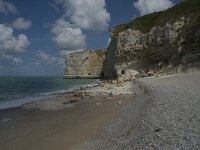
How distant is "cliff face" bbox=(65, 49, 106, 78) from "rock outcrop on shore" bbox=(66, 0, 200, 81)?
38954 mm

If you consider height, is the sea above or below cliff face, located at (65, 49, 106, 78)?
below

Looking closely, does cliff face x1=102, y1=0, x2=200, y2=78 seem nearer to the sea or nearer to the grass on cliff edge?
the grass on cliff edge

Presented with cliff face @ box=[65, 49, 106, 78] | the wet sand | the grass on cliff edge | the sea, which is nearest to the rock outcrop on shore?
the grass on cliff edge

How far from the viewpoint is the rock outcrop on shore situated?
46.4 meters

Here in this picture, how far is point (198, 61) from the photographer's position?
3934 centimetres

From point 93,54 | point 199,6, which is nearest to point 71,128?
point 199,6

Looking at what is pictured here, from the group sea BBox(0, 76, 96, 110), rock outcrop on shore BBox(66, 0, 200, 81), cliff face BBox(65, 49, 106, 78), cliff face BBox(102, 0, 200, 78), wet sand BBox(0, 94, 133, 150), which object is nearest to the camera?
wet sand BBox(0, 94, 133, 150)

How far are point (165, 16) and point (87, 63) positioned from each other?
2382 inches

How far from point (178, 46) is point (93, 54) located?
2740 inches

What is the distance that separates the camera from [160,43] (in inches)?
2263

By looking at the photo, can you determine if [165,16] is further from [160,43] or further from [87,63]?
[87,63]

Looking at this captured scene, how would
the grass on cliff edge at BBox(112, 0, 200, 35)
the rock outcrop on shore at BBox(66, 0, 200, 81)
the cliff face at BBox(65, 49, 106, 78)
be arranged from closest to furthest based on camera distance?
the rock outcrop on shore at BBox(66, 0, 200, 81) < the grass on cliff edge at BBox(112, 0, 200, 35) < the cliff face at BBox(65, 49, 106, 78)

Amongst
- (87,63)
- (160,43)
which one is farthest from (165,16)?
(87,63)

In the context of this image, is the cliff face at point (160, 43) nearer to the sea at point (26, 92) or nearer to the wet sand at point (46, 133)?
the sea at point (26, 92)
